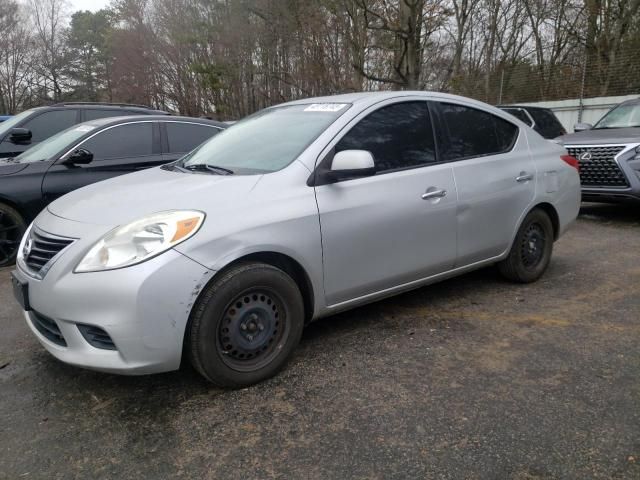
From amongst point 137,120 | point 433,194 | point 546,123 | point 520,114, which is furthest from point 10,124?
point 546,123

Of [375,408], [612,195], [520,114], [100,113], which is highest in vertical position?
[100,113]

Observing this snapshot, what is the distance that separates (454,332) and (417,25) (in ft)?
29.2

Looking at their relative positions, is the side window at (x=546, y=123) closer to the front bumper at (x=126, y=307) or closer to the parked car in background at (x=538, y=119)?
the parked car in background at (x=538, y=119)

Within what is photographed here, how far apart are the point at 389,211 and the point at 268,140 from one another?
3.05ft

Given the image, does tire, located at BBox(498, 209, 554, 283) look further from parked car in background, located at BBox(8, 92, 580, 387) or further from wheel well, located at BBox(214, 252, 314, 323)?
wheel well, located at BBox(214, 252, 314, 323)

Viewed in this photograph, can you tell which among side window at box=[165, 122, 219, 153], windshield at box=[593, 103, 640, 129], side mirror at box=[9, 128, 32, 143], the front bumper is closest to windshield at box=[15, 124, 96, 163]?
side mirror at box=[9, 128, 32, 143]

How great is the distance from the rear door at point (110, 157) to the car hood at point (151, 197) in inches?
93.5

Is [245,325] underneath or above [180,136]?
underneath

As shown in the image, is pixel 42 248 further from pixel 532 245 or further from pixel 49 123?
pixel 49 123

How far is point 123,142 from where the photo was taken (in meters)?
5.77

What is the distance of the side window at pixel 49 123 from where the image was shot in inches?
266

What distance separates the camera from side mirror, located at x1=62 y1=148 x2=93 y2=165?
5.24m

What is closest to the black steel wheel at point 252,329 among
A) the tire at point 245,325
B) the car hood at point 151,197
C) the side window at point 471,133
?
the tire at point 245,325

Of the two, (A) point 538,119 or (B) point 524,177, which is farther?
(A) point 538,119
